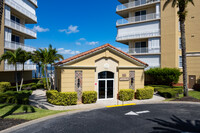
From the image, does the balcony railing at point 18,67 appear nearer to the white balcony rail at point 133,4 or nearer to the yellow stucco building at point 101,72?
the yellow stucco building at point 101,72

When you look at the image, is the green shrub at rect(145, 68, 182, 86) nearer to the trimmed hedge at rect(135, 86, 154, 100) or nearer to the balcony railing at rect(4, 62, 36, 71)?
the trimmed hedge at rect(135, 86, 154, 100)

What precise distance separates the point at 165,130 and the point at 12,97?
13.5 m

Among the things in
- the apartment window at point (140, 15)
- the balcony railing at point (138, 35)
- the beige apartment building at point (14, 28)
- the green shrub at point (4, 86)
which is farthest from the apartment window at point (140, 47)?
the green shrub at point (4, 86)

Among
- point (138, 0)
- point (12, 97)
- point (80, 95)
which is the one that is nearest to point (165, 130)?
point (80, 95)

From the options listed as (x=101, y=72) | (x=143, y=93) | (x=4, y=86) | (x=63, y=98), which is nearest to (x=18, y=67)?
(x=4, y=86)

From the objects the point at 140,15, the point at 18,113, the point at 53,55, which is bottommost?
the point at 18,113

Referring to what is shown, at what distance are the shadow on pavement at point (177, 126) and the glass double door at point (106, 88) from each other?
278 inches

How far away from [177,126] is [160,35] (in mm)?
22520

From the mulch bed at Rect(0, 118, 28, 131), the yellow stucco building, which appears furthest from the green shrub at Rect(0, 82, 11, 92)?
the mulch bed at Rect(0, 118, 28, 131)

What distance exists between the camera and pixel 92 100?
47.4ft

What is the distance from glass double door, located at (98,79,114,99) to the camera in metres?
15.7

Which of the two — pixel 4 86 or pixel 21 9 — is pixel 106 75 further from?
pixel 21 9

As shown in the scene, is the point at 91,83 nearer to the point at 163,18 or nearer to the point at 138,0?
the point at 163,18

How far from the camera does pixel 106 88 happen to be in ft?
52.2
